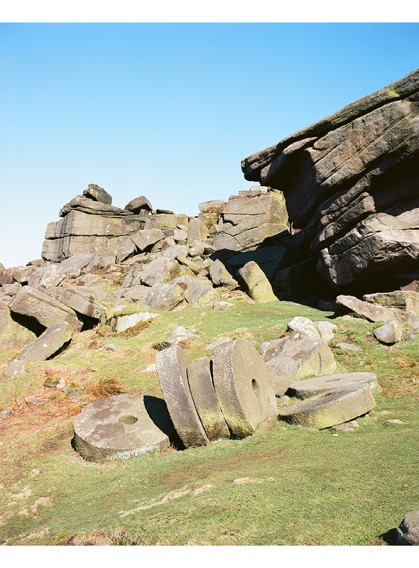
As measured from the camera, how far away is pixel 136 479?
5672mm

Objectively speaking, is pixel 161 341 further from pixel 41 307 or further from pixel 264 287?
pixel 264 287

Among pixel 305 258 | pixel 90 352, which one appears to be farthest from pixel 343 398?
pixel 305 258

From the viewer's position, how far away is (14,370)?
10.9 meters

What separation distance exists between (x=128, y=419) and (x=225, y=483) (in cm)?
304

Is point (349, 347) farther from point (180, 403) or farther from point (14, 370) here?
point (14, 370)

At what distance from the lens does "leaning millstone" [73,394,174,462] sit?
6540 millimetres

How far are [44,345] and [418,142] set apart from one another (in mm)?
13270

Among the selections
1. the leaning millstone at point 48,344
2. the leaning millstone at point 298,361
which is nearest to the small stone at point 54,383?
the leaning millstone at point 48,344

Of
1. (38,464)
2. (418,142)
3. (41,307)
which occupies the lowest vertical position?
(38,464)

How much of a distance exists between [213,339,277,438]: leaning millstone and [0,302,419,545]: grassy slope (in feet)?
0.94

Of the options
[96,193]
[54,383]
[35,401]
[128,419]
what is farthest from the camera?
[96,193]

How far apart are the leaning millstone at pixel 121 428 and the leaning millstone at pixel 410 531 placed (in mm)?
4377

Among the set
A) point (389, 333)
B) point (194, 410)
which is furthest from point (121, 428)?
point (389, 333)

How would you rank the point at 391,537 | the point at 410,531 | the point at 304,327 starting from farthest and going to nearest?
the point at 304,327 → the point at 391,537 → the point at 410,531
